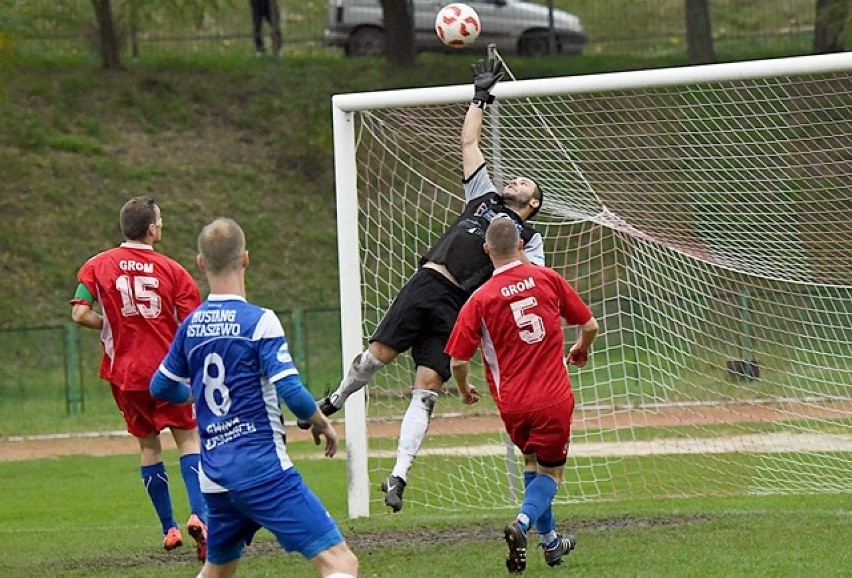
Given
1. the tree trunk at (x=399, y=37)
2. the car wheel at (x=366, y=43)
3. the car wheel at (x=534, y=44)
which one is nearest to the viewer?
the tree trunk at (x=399, y=37)

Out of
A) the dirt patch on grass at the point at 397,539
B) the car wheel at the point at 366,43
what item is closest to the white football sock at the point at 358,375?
the dirt patch on grass at the point at 397,539

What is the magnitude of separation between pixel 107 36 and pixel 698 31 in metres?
12.1

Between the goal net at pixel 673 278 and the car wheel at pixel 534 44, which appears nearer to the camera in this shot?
the goal net at pixel 673 278

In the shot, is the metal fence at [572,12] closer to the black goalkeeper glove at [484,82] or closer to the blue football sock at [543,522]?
the black goalkeeper glove at [484,82]

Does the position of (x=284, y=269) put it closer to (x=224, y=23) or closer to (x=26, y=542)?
(x=224, y=23)

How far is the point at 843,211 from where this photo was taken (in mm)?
11711

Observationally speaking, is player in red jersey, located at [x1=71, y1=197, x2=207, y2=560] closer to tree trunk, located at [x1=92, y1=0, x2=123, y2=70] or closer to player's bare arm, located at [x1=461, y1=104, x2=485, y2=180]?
player's bare arm, located at [x1=461, y1=104, x2=485, y2=180]

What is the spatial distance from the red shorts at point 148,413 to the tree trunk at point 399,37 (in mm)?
21927

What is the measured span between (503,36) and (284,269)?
8406mm

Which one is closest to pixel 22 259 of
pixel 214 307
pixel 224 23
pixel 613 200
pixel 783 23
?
pixel 224 23

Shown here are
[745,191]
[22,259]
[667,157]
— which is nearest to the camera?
[745,191]

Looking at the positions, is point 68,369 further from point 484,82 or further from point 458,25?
point 484,82

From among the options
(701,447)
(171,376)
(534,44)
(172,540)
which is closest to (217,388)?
(171,376)

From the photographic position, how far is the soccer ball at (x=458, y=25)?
946 centimetres
